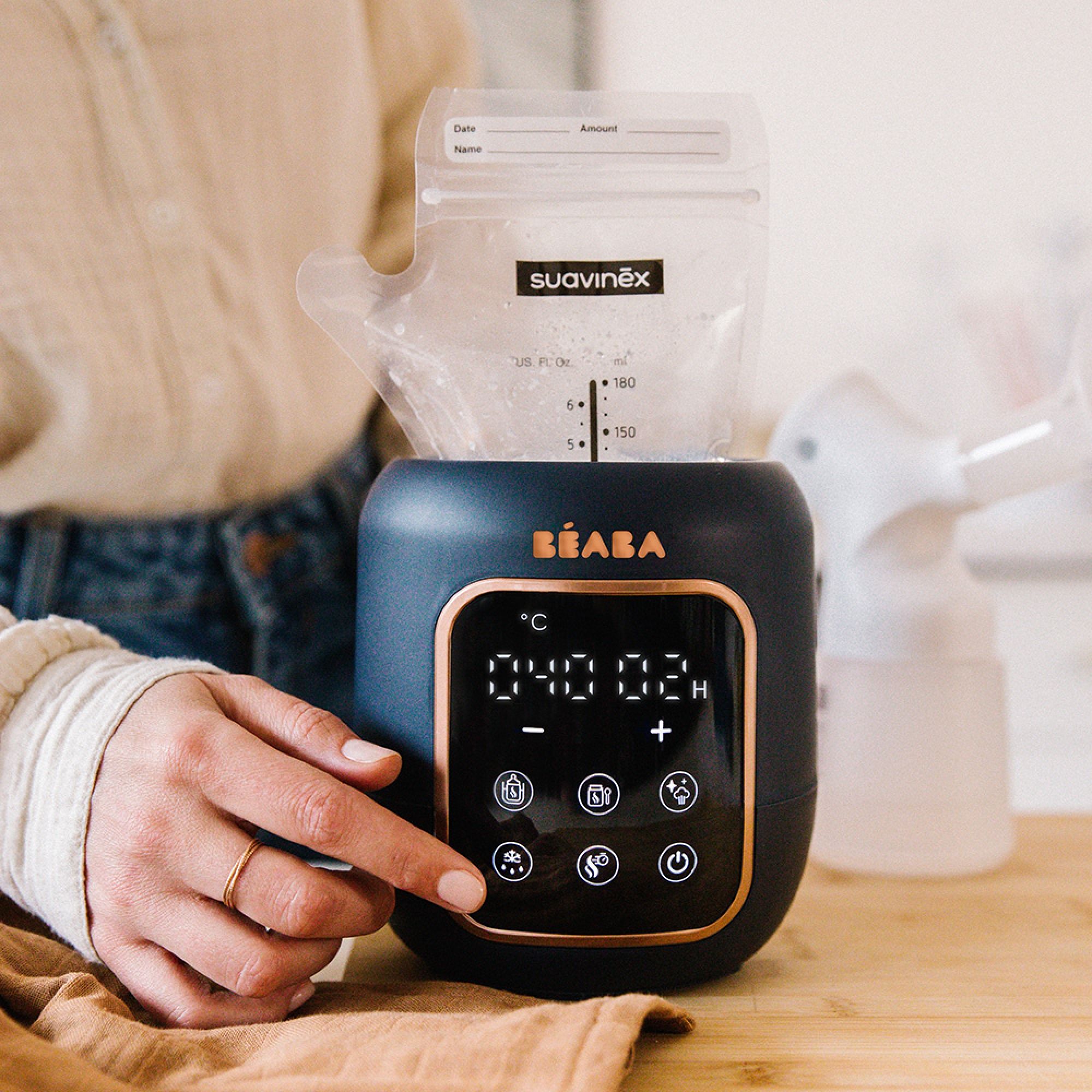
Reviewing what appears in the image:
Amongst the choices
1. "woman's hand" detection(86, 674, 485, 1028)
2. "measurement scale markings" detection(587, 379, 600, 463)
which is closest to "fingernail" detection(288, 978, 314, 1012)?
"woman's hand" detection(86, 674, 485, 1028)

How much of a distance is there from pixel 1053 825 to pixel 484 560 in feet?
1.60

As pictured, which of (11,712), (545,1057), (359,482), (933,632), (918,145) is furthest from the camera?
(918,145)

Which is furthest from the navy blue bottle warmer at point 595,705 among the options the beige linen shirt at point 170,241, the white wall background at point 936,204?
the white wall background at point 936,204

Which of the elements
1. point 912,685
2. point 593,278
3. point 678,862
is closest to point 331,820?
point 678,862

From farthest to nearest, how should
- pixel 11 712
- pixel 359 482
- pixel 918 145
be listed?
pixel 918 145
pixel 359 482
pixel 11 712

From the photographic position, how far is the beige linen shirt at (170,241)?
0.62 metres

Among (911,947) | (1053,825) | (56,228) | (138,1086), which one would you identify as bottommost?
(1053,825)

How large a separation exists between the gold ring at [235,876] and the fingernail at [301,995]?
43mm

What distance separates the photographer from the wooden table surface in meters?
0.38

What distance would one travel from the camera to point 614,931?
1.39 feet

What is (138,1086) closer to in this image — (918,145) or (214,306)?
(214,306)

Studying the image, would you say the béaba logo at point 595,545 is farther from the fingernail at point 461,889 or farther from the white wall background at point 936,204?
the white wall background at point 936,204

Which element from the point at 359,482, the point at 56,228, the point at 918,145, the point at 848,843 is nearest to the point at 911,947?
the point at 848,843

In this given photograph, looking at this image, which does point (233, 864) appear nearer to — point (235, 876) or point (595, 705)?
point (235, 876)
